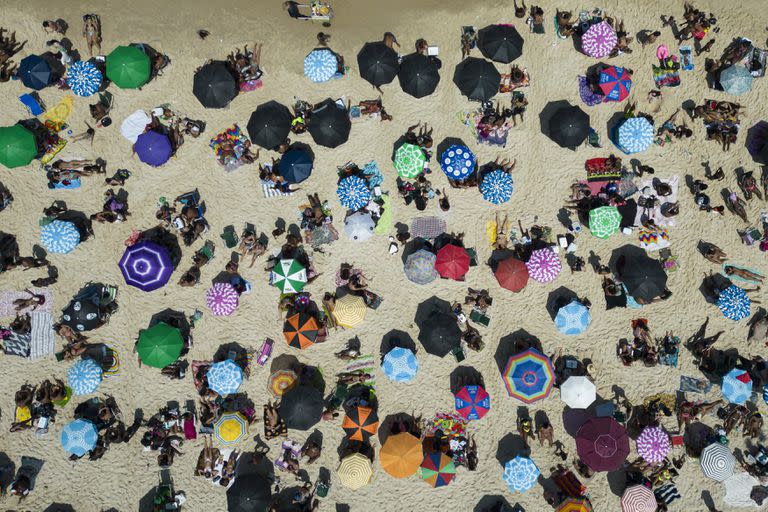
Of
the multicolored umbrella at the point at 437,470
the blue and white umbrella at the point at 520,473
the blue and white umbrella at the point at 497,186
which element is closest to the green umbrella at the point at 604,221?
the blue and white umbrella at the point at 497,186

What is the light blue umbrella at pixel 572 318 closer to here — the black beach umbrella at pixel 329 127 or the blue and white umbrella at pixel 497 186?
the blue and white umbrella at pixel 497 186

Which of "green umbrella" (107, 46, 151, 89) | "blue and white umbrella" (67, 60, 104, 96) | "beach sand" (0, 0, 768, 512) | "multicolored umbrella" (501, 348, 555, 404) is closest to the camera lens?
"multicolored umbrella" (501, 348, 555, 404)

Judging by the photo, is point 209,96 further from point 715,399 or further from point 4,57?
point 715,399

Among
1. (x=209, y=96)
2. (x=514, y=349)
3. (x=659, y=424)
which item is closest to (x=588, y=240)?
(x=514, y=349)

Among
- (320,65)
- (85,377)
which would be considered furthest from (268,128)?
(85,377)

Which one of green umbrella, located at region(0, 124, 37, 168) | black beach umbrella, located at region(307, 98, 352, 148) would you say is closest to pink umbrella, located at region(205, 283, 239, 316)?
black beach umbrella, located at region(307, 98, 352, 148)

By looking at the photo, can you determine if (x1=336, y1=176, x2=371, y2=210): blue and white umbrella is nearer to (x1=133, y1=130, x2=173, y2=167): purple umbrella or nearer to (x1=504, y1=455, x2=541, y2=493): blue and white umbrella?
(x1=133, y1=130, x2=173, y2=167): purple umbrella
